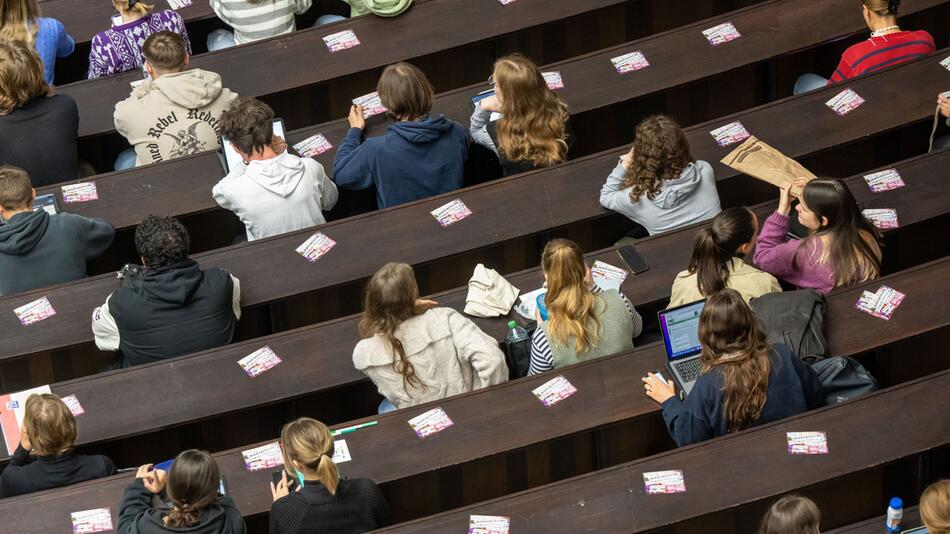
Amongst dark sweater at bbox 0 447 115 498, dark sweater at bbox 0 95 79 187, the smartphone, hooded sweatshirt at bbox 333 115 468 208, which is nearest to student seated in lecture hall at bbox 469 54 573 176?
hooded sweatshirt at bbox 333 115 468 208

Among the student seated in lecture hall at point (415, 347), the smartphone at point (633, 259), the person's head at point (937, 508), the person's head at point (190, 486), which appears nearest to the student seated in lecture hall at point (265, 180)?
the student seated in lecture hall at point (415, 347)

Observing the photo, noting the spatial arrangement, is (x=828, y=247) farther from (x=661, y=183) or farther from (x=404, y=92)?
(x=404, y=92)

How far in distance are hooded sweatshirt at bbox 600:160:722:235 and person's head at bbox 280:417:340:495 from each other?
182cm

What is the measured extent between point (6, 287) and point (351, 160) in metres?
1.45

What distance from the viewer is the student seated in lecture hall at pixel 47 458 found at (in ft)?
14.5

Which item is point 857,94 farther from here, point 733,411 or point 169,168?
point 169,168

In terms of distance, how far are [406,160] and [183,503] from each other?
1979mm

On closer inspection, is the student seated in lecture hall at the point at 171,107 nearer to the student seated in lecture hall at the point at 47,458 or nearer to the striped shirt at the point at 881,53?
the student seated in lecture hall at the point at 47,458

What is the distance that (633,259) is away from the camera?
5.22m

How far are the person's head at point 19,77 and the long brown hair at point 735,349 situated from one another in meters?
3.05

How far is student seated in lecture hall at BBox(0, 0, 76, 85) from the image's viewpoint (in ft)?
19.8

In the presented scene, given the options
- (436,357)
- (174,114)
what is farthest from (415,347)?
(174,114)

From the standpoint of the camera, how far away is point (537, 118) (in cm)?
550

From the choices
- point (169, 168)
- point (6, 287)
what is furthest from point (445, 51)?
point (6, 287)
